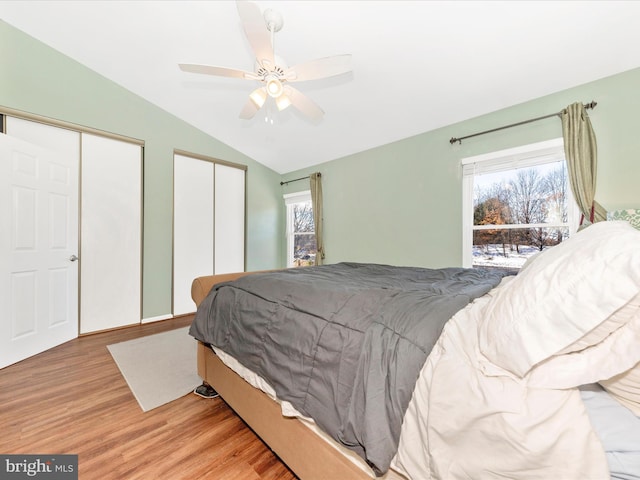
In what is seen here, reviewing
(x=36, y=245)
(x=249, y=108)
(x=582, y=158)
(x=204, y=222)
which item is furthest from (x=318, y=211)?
(x=36, y=245)

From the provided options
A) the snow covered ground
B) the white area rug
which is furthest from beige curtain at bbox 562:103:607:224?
the white area rug

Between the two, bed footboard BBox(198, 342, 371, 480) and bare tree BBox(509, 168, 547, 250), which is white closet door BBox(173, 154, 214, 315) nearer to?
bed footboard BBox(198, 342, 371, 480)

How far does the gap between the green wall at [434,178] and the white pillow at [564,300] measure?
2453 millimetres

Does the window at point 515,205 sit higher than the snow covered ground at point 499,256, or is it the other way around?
the window at point 515,205

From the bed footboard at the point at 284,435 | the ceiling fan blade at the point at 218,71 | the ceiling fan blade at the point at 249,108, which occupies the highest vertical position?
the ceiling fan blade at the point at 218,71

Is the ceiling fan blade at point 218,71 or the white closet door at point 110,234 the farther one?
the white closet door at point 110,234

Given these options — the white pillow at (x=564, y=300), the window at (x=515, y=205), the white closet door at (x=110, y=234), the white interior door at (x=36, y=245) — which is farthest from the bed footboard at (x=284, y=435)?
the window at (x=515, y=205)

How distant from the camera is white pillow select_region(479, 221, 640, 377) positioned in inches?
22.7

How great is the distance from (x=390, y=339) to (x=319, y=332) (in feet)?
1.02

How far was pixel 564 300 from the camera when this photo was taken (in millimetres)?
619

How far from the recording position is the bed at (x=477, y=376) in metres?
0.59

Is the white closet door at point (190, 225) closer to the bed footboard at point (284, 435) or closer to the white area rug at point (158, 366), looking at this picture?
the white area rug at point (158, 366)

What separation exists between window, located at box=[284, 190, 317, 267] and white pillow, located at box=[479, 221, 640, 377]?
4.05 meters

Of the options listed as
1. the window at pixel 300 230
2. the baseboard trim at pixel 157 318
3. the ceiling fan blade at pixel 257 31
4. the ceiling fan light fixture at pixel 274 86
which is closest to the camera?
the ceiling fan blade at pixel 257 31
